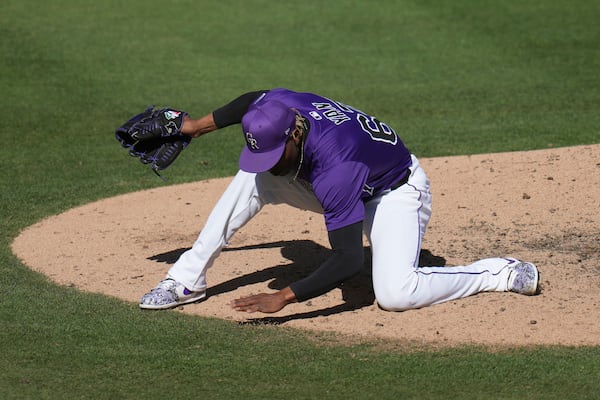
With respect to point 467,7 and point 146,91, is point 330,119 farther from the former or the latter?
point 467,7

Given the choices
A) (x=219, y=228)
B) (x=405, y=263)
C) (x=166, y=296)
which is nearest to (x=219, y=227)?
(x=219, y=228)

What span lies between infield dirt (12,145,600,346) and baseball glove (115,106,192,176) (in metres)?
0.90

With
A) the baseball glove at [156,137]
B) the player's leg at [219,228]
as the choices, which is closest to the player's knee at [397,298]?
the player's leg at [219,228]

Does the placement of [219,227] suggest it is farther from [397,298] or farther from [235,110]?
[397,298]

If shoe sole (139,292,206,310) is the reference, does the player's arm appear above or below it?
above

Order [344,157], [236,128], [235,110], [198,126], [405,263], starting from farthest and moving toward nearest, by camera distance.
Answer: [236,128] → [198,126] → [235,110] → [405,263] → [344,157]

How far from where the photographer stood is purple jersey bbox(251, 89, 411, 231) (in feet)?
20.6

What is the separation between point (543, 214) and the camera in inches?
347

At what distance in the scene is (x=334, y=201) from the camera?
6250 millimetres

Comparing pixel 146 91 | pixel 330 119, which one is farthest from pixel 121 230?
pixel 146 91

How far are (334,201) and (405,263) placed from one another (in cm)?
79

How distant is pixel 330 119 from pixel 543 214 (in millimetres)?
2922

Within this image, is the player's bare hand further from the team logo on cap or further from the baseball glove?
the baseball glove

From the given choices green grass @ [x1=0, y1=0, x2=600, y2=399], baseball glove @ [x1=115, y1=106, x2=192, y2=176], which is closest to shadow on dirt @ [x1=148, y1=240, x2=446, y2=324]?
green grass @ [x1=0, y1=0, x2=600, y2=399]
